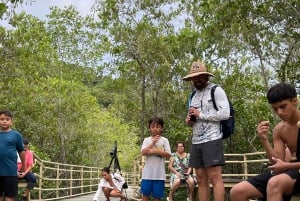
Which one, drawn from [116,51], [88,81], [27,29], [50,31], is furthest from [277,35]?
[88,81]

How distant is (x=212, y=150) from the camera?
420cm

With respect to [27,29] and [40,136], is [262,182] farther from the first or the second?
[40,136]

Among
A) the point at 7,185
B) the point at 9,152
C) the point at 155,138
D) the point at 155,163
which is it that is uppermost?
the point at 155,138

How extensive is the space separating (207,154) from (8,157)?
240 centimetres

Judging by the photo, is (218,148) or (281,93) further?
(218,148)

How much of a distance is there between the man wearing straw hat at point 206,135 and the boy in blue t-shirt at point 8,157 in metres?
2.18

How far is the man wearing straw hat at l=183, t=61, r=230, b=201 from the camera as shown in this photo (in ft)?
13.7

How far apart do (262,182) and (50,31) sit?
22.0 m

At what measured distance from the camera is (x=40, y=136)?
21297 millimetres

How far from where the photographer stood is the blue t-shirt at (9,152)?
545 cm

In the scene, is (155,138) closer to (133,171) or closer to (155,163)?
(155,163)

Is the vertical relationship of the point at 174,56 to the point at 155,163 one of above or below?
above

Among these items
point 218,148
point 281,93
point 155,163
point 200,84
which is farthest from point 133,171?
point 281,93

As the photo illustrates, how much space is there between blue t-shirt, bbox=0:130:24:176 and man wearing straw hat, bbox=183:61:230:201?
217 cm
